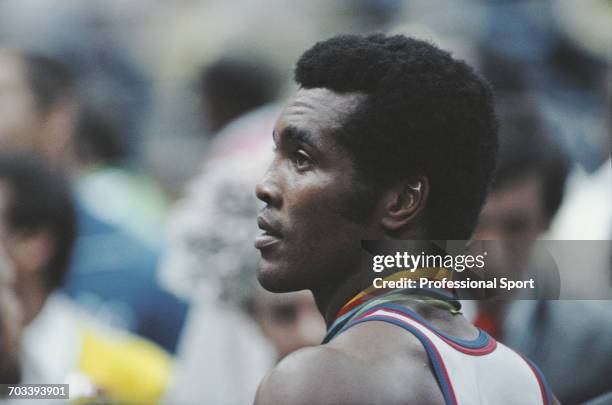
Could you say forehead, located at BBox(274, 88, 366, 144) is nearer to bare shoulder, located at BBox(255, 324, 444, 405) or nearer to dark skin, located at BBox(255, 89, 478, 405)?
dark skin, located at BBox(255, 89, 478, 405)

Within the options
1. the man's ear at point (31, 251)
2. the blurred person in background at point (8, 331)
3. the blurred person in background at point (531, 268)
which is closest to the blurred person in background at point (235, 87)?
the man's ear at point (31, 251)

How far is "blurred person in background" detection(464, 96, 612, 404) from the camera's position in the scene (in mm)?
3213

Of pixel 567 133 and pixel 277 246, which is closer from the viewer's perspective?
pixel 277 246

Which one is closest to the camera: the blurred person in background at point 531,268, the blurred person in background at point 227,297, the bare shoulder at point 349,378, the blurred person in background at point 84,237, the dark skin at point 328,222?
the bare shoulder at point 349,378

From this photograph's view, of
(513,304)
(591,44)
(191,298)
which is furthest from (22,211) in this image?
(591,44)

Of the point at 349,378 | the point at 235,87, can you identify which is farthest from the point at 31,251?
the point at 349,378

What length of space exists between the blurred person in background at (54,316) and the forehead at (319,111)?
2229mm

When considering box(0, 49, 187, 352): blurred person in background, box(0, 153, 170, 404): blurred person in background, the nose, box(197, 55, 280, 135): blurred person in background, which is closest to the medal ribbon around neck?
the nose

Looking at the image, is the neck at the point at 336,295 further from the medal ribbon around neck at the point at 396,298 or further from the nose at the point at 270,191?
the nose at the point at 270,191

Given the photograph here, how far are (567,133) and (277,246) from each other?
3.07m

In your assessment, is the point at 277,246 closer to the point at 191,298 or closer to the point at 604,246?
the point at 604,246

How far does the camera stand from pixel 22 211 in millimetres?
4918

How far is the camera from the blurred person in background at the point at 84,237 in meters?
4.98

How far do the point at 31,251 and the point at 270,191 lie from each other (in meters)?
2.75
